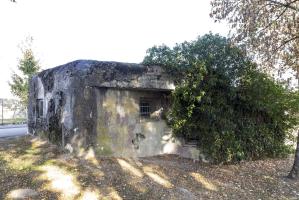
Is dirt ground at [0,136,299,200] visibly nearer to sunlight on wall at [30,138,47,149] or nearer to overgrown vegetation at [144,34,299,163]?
sunlight on wall at [30,138,47,149]

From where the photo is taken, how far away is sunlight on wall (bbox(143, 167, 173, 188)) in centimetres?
728

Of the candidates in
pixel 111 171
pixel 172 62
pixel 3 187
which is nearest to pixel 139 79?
pixel 172 62

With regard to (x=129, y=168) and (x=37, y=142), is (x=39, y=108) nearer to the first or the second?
(x=37, y=142)

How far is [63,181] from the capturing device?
686cm

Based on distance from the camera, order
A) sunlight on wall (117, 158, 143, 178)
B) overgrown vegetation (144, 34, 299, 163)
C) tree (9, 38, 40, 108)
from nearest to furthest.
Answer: sunlight on wall (117, 158, 143, 178) < overgrown vegetation (144, 34, 299, 163) < tree (9, 38, 40, 108)

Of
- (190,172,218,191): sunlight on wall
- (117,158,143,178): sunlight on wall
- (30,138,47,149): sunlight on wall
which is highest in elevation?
(30,138,47,149): sunlight on wall

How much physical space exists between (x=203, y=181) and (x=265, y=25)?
16.9 ft

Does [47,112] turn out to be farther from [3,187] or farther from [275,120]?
[275,120]

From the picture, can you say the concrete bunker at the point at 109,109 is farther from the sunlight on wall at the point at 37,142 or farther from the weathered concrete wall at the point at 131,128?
the sunlight on wall at the point at 37,142

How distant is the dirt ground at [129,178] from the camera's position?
21.5ft

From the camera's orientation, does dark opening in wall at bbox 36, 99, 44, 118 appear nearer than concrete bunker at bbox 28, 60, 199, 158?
No

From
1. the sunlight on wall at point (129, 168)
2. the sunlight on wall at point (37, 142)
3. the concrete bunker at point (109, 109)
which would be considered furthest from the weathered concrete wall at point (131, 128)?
the sunlight on wall at point (37, 142)

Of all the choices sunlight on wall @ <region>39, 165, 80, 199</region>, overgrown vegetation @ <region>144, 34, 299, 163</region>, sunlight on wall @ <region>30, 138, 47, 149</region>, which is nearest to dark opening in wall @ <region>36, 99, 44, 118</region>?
sunlight on wall @ <region>30, 138, 47, 149</region>

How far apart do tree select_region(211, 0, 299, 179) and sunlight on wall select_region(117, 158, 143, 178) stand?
501 centimetres
